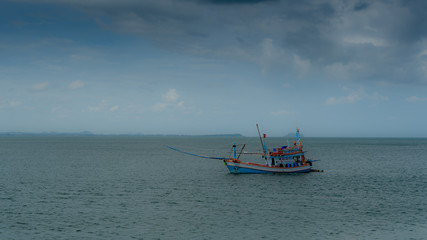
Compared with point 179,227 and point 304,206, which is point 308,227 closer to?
point 304,206

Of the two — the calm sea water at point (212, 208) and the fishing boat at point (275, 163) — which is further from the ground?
the fishing boat at point (275, 163)

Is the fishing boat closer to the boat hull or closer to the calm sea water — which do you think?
the boat hull

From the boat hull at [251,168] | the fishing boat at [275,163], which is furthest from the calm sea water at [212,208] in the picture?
the fishing boat at [275,163]

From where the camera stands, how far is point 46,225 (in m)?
35.7

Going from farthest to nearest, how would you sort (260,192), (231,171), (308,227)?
(231,171) < (260,192) < (308,227)

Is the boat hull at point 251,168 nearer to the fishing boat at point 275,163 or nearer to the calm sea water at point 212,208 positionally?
the fishing boat at point 275,163

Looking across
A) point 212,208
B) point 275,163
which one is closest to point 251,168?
point 275,163

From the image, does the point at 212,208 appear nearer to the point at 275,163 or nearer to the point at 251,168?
the point at 251,168

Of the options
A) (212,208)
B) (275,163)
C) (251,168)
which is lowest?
(212,208)

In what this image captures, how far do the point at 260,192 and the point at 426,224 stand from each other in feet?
76.9

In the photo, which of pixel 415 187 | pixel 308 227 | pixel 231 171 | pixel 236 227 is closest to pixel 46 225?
pixel 236 227

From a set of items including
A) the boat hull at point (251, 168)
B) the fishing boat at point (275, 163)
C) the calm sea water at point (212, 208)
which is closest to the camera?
the calm sea water at point (212, 208)

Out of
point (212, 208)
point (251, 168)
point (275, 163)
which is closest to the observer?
point (212, 208)

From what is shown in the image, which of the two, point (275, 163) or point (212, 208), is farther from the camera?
point (275, 163)
